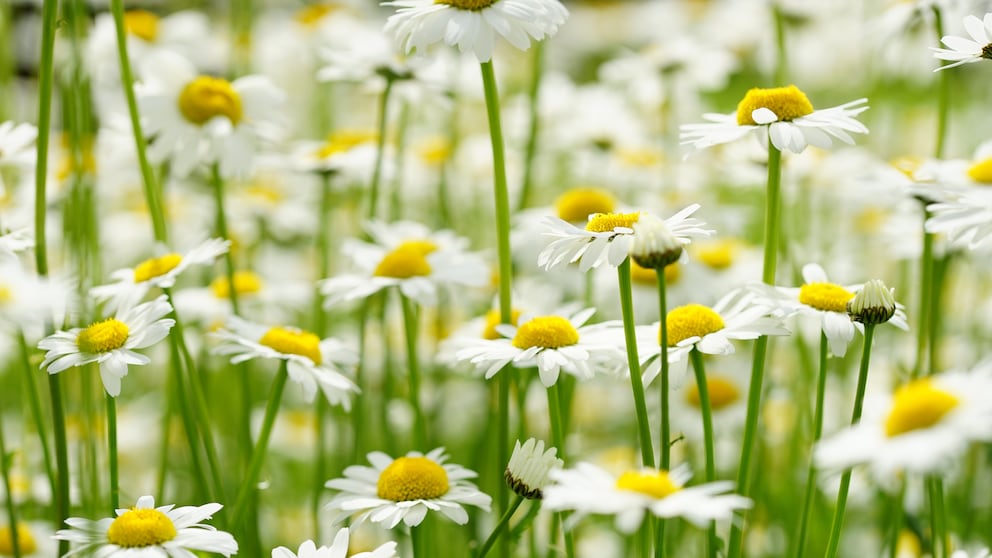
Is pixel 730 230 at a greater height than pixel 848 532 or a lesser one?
greater

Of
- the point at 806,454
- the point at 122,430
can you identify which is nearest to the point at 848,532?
the point at 806,454

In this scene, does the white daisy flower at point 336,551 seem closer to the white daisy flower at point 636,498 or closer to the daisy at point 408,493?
the daisy at point 408,493

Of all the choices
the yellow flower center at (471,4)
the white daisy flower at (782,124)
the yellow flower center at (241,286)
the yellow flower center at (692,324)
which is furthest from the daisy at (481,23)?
the yellow flower center at (241,286)

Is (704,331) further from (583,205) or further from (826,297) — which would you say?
(583,205)

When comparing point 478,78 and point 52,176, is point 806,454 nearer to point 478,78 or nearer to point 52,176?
point 478,78

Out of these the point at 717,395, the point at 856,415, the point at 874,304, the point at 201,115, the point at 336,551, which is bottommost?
the point at 717,395

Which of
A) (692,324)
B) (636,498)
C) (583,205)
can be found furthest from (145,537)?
(583,205)

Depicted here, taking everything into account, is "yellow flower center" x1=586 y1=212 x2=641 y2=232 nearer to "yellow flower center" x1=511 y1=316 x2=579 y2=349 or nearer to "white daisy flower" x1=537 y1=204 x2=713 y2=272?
"white daisy flower" x1=537 y1=204 x2=713 y2=272
